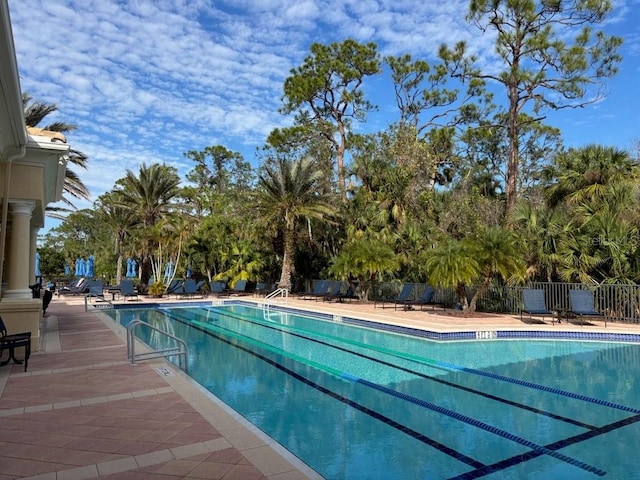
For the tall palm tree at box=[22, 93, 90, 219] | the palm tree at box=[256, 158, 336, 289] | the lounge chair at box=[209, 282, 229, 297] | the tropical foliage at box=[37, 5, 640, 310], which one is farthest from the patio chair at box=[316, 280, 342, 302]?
the tall palm tree at box=[22, 93, 90, 219]

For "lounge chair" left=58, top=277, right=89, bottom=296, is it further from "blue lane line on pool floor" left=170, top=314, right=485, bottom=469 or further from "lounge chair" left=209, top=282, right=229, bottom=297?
"blue lane line on pool floor" left=170, top=314, right=485, bottom=469

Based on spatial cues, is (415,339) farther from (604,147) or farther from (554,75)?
(554,75)

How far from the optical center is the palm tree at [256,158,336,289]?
23.1m

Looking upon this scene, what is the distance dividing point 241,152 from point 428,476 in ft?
159

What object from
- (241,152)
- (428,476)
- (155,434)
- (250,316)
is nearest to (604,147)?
(250,316)

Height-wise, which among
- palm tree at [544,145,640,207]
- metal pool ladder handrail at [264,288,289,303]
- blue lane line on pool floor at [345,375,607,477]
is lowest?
blue lane line on pool floor at [345,375,607,477]

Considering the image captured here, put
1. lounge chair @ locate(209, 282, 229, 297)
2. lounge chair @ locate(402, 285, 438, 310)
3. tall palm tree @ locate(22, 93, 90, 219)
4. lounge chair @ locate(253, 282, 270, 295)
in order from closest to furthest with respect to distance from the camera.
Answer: tall palm tree @ locate(22, 93, 90, 219), lounge chair @ locate(402, 285, 438, 310), lounge chair @ locate(209, 282, 229, 297), lounge chair @ locate(253, 282, 270, 295)

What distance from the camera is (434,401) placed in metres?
6.62

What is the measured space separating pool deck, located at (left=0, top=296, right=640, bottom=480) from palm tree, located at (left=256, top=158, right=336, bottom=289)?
50.2ft

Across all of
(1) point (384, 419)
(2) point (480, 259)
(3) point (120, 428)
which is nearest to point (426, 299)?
(2) point (480, 259)

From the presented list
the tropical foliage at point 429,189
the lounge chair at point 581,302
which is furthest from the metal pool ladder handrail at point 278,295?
the lounge chair at point 581,302

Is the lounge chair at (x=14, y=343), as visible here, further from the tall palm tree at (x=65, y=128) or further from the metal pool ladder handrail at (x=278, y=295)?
the metal pool ladder handrail at (x=278, y=295)

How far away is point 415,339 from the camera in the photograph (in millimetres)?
11617

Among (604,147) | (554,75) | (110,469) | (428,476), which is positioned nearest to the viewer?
(110,469)
